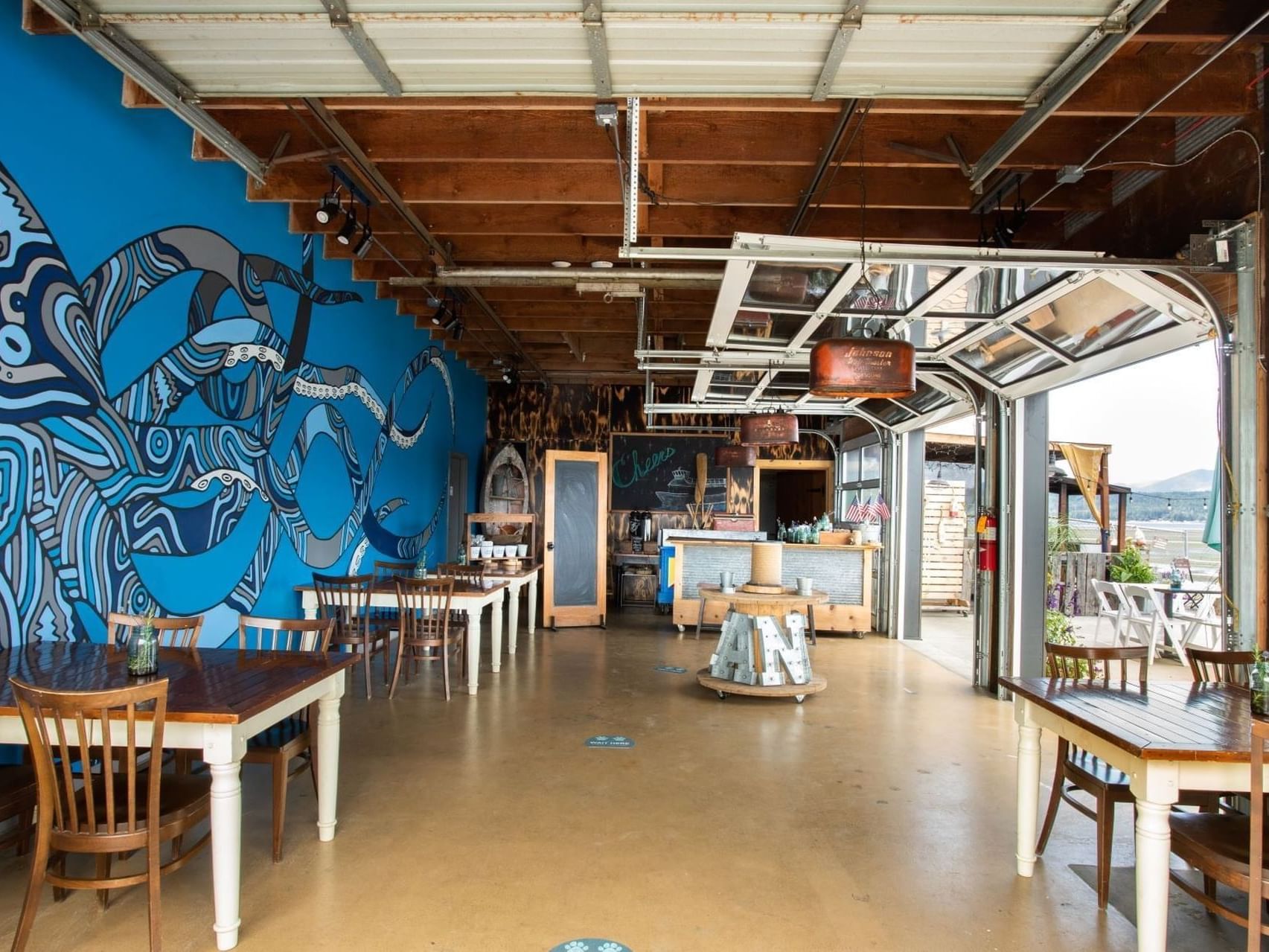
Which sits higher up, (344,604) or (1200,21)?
(1200,21)

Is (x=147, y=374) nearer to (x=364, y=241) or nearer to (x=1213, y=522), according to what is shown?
(x=364, y=241)

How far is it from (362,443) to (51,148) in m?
4.03

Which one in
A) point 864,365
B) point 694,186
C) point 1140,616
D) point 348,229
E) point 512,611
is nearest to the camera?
point 864,365

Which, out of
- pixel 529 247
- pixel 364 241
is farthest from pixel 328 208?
pixel 529 247

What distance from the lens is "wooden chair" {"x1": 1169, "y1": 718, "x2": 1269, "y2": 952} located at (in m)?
2.32

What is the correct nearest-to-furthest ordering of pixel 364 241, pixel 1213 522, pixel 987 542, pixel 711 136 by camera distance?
pixel 711 136 < pixel 1213 522 < pixel 364 241 < pixel 987 542

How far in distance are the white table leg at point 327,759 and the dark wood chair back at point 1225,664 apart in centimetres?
382

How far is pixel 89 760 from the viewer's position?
2396mm

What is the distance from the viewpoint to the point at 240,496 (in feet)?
17.9

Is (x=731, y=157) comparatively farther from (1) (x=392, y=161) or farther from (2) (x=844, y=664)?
(2) (x=844, y=664)

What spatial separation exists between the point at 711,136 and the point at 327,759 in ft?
12.4

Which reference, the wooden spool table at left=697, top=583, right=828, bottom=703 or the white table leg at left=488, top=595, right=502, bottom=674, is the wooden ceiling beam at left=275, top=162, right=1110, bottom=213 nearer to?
the wooden spool table at left=697, top=583, right=828, bottom=703

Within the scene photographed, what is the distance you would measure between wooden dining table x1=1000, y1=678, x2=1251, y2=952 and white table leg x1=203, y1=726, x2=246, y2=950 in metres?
2.96

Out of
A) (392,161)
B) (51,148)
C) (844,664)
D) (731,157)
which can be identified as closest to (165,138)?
(51,148)
